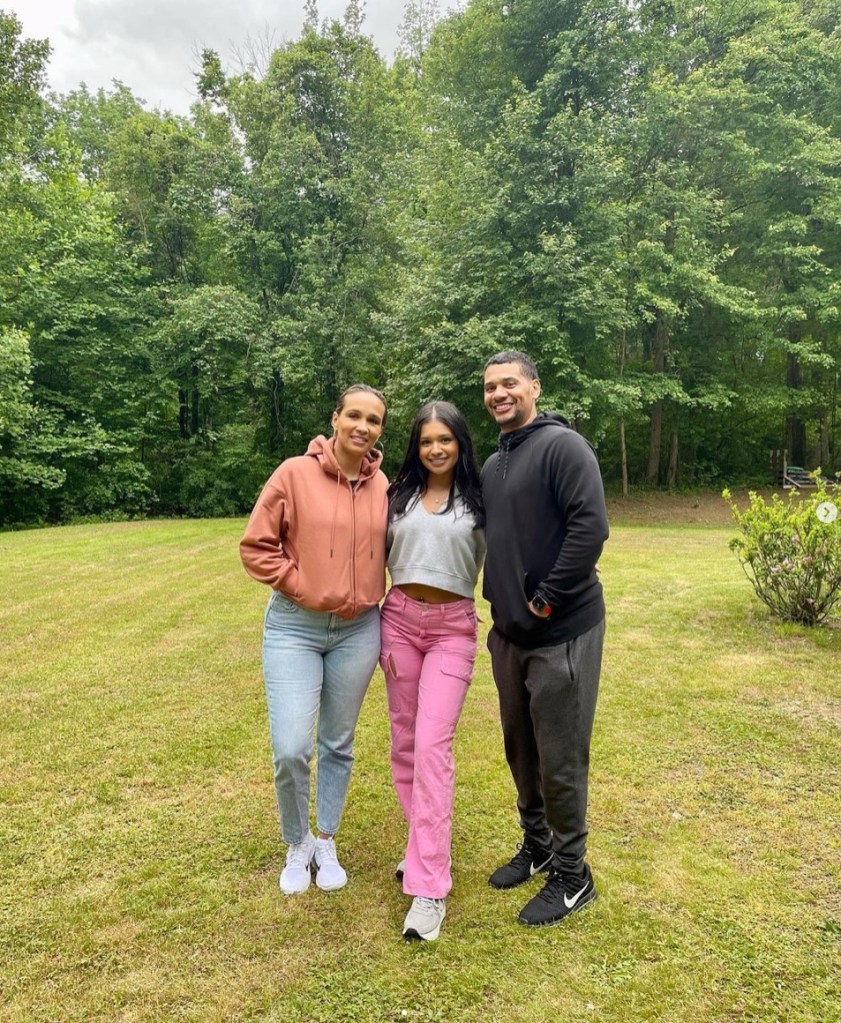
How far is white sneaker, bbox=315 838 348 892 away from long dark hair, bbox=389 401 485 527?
129 cm

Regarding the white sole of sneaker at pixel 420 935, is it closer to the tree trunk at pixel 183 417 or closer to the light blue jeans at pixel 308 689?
the light blue jeans at pixel 308 689

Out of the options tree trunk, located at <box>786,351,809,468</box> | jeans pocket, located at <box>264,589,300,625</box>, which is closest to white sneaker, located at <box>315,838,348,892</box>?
jeans pocket, located at <box>264,589,300,625</box>

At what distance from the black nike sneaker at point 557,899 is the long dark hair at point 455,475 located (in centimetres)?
128

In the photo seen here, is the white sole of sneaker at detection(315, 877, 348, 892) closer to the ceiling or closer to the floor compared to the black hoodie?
closer to the floor

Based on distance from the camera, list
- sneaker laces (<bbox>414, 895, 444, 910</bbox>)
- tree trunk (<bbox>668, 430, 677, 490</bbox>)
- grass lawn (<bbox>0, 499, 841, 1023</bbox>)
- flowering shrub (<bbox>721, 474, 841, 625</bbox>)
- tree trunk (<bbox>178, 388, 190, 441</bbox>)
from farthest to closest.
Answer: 1. tree trunk (<bbox>178, 388, 190, 441</bbox>)
2. tree trunk (<bbox>668, 430, 677, 490</bbox>)
3. flowering shrub (<bbox>721, 474, 841, 625</bbox>)
4. sneaker laces (<bbox>414, 895, 444, 910</bbox>)
5. grass lawn (<bbox>0, 499, 841, 1023</bbox>)

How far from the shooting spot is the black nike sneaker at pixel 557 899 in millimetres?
2184

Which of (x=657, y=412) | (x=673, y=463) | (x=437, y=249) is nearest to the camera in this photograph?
(x=437, y=249)

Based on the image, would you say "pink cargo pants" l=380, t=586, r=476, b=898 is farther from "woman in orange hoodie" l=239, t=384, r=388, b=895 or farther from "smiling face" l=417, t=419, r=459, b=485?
"smiling face" l=417, t=419, r=459, b=485

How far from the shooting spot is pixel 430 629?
2.24m

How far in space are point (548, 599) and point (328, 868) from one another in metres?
1.37

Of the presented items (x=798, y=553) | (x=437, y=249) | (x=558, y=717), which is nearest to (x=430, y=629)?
(x=558, y=717)

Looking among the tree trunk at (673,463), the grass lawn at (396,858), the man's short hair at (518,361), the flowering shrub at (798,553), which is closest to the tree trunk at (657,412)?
the tree trunk at (673,463)

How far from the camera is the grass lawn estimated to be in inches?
75.3

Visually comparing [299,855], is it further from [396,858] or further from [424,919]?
[424,919]
